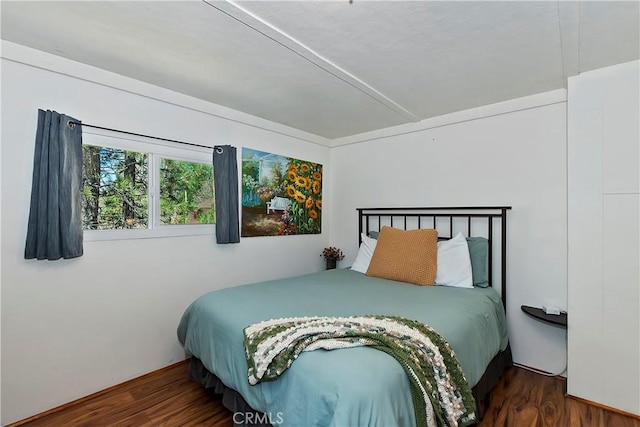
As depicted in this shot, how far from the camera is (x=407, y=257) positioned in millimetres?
2678

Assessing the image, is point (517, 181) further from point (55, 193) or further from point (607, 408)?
point (55, 193)

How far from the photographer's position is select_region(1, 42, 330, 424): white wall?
1896 mm

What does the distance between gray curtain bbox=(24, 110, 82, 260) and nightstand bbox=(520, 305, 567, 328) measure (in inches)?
132

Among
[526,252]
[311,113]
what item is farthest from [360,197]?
[526,252]

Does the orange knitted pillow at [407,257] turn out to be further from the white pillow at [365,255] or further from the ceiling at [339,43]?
the ceiling at [339,43]

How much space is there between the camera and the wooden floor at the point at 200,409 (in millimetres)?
1889

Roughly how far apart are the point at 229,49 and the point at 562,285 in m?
3.01

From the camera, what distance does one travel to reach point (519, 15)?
62.2 inches

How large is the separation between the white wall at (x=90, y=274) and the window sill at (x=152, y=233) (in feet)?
0.15

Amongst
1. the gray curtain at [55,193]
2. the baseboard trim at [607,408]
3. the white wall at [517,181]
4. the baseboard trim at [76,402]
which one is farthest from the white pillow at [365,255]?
the gray curtain at [55,193]

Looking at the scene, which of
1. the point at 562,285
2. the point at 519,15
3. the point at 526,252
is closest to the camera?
the point at 519,15

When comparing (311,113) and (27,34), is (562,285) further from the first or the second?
(27,34)

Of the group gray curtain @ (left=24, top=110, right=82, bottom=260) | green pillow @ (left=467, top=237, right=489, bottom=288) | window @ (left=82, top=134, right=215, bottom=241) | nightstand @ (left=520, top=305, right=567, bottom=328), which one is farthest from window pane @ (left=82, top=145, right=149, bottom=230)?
nightstand @ (left=520, top=305, right=567, bottom=328)

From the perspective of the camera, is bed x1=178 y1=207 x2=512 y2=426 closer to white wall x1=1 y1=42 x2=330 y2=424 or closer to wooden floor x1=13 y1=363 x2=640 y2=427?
wooden floor x1=13 y1=363 x2=640 y2=427
